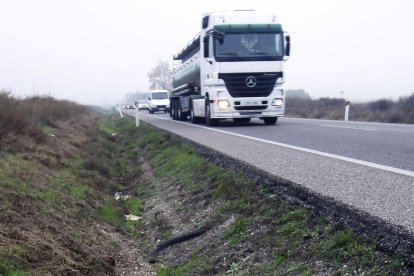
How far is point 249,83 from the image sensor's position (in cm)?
1566

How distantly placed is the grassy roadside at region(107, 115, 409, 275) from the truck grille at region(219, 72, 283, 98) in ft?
27.3

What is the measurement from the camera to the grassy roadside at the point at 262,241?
11.5ft

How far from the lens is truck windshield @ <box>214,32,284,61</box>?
15484mm

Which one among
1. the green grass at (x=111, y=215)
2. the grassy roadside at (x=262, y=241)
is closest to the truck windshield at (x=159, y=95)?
the green grass at (x=111, y=215)

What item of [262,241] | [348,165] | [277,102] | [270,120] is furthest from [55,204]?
[270,120]

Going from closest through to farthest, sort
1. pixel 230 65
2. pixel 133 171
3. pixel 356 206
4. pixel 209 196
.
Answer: pixel 356 206 < pixel 209 196 < pixel 133 171 < pixel 230 65

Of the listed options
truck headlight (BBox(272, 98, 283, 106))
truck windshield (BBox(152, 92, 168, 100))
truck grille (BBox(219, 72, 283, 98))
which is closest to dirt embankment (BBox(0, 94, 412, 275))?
truck grille (BBox(219, 72, 283, 98))

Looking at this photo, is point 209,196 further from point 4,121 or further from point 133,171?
point 4,121

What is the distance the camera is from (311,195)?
193 inches

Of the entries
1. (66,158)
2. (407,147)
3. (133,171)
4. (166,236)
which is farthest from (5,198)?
(407,147)

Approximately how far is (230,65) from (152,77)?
3160 inches

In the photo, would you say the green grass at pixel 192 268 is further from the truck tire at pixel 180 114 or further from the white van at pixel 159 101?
the white van at pixel 159 101

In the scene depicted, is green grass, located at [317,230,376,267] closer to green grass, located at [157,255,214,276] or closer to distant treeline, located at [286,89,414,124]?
green grass, located at [157,255,214,276]

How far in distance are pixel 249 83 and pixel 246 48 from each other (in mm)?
1161
